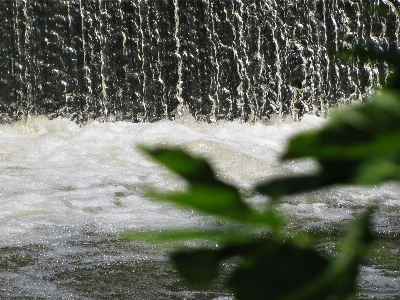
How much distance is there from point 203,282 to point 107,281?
2.55 metres

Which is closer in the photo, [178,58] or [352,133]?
[352,133]

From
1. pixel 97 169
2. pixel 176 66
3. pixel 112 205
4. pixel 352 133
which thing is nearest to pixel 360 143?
pixel 352 133

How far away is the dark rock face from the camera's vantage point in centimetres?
785

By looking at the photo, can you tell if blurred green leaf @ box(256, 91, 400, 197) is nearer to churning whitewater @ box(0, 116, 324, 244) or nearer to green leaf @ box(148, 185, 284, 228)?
green leaf @ box(148, 185, 284, 228)

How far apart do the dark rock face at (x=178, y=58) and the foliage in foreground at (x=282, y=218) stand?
300 inches

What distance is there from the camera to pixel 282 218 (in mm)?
187

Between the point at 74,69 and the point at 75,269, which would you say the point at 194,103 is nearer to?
the point at 74,69

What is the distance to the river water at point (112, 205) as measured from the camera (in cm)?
248

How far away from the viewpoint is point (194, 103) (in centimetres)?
788

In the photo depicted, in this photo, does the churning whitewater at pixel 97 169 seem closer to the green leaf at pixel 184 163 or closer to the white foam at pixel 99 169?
the white foam at pixel 99 169

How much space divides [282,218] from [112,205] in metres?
4.34

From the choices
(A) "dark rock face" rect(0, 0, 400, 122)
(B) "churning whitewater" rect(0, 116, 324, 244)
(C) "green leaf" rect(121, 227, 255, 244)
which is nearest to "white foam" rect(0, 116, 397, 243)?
(B) "churning whitewater" rect(0, 116, 324, 244)

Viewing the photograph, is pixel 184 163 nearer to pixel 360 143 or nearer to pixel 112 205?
pixel 360 143

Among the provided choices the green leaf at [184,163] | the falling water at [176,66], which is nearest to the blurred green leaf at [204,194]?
the green leaf at [184,163]
